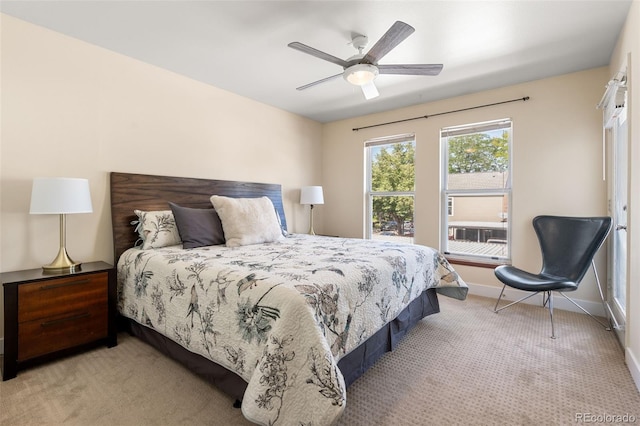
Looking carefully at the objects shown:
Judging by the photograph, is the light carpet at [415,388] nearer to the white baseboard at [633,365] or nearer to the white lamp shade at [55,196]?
the white baseboard at [633,365]

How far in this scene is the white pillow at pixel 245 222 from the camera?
8.91 feet

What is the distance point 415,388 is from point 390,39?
213 centimetres

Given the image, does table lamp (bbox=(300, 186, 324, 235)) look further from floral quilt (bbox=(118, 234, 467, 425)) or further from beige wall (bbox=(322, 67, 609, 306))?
floral quilt (bbox=(118, 234, 467, 425))

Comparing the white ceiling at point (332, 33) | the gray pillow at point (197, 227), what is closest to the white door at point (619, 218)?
the white ceiling at point (332, 33)

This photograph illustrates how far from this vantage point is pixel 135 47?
8.32 ft

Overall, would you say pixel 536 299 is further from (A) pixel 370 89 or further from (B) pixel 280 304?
(B) pixel 280 304

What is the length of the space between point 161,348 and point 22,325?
0.82 metres

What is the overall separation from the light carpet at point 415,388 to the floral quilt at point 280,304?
26cm

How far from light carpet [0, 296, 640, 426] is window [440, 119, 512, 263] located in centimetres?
134

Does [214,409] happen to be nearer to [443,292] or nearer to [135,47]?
[443,292]

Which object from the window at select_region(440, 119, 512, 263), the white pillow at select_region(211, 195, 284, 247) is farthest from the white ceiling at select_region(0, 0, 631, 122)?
the white pillow at select_region(211, 195, 284, 247)

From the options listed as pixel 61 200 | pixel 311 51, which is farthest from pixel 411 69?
pixel 61 200

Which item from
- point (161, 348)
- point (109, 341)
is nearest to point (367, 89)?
point (161, 348)

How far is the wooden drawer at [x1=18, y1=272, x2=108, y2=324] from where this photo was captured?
1863mm
